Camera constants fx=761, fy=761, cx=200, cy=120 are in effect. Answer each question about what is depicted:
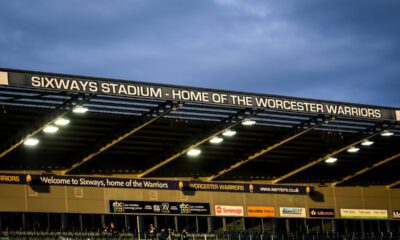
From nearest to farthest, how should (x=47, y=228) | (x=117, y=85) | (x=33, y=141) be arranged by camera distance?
(x=117, y=85) → (x=33, y=141) → (x=47, y=228)

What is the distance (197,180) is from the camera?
52125mm

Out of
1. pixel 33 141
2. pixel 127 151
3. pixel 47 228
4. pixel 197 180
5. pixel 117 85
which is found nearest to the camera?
pixel 117 85

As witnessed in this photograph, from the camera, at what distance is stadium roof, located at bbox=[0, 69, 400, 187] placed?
129ft

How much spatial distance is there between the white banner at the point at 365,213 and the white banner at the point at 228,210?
9583 mm

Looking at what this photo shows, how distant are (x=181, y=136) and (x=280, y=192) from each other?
447 inches

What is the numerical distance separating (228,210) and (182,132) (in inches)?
332

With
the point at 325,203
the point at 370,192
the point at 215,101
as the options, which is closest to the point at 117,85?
the point at 215,101

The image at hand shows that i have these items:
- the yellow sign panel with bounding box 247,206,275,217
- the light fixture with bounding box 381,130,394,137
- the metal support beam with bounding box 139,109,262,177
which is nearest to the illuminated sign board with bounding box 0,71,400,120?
the light fixture with bounding box 381,130,394,137

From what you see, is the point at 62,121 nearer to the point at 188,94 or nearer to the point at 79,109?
the point at 79,109

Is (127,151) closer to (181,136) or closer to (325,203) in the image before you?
(181,136)

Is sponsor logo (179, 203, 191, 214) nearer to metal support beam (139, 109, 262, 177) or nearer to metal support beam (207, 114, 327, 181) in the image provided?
metal support beam (207, 114, 327, 181)

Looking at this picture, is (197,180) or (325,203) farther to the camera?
(325,203)

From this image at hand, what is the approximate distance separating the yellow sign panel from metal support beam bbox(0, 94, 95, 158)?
60.0ft

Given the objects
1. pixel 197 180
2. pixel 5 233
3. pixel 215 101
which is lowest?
pixel 5 233
